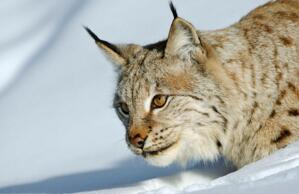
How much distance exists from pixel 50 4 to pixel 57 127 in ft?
14.8

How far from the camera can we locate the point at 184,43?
6914 mm

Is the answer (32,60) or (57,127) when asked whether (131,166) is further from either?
(32,60)

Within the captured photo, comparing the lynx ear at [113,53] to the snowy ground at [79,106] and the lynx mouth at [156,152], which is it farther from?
the lynx mouth at [156,152]

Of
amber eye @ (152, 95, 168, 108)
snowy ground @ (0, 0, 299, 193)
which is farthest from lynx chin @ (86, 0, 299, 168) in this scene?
snowy ground @ (0, 0, 299, 193)

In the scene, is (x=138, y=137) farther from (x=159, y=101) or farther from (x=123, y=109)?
(x=123, y=109)

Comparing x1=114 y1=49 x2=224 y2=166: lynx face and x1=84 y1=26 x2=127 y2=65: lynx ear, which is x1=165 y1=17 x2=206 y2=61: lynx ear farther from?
x1=84 y1=26 x2=127 y2=65: lynx ear

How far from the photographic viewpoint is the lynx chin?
686cm

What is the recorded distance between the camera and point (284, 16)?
24.7 feet

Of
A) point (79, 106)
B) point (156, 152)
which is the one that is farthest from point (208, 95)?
point (79, 106)

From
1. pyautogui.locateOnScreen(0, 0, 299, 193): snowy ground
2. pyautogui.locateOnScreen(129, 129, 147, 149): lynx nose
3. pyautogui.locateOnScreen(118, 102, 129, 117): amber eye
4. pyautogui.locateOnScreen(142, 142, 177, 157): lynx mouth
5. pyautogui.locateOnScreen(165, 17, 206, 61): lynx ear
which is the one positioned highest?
pyautogui.locateOnScreen(165, 17, 206, 61): lynx ear

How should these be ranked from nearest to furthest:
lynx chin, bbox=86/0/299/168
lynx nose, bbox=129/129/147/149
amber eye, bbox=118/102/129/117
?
lynx nose, bbox=129/129/147/149, lynx chin, bbox=86/0/299/168, amber eye, bbox=118/102/129/117

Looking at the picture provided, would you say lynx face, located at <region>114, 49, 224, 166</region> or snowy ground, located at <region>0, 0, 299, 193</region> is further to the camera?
snowy ground, located at <region>0, 0, 299, 193</region>

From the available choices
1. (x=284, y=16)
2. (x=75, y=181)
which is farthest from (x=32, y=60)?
(x=284, y=16)

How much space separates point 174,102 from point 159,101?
0.10m
